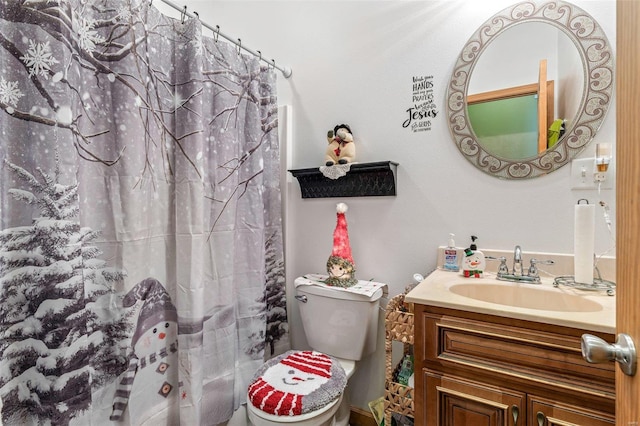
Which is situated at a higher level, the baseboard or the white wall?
the white wall

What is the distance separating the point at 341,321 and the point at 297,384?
36 centimetres

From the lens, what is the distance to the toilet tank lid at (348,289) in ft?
4.80

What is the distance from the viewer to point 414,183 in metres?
1.54

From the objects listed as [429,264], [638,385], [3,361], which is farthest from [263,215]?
[638,385]

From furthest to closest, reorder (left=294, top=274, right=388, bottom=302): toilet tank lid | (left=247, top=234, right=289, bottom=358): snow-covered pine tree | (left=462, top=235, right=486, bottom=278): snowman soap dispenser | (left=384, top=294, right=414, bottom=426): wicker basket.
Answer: (left=247, top=234, right=289, bottom=358): snow-covered pine tree
(left=294, top=274, right=388, bottom=302): toilet tank lid
(left=462, top=235, right=486, bottom=278): snowman soap dispenser
(left=384, top=294, right=414, bottom=426): wicker basket

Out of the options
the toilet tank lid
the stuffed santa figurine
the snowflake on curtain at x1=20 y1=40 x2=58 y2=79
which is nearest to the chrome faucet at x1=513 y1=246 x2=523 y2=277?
the toilet tank lid

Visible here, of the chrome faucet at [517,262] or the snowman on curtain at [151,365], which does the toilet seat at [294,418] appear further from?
the chrome faucet at [517,262]

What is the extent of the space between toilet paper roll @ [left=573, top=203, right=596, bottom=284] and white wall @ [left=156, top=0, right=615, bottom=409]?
171 mm

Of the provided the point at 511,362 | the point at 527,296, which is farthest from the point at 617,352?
the point at 527,296

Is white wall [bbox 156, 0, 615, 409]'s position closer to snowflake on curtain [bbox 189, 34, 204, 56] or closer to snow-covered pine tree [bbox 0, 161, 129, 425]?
snowflake on curtain [bbox 189, 34, 204, 56]

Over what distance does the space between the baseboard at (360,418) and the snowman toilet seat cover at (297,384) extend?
491 mm

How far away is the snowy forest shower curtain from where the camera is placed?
0.93 meters

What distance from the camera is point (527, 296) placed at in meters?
1.17

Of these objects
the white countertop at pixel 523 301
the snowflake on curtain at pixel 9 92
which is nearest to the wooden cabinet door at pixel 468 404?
the white countertop at pixel 523 301
